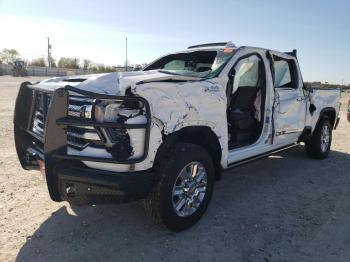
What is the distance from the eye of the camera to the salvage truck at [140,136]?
317 centimetres

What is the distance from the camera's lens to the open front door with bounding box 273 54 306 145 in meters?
5.38

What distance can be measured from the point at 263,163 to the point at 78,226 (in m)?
3.88

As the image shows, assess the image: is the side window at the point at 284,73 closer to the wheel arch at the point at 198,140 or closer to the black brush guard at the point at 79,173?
the wheel arch at the point at 198,140

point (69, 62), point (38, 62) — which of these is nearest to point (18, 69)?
point (38, 62)

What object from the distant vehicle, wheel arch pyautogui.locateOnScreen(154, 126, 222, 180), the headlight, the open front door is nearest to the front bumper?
wheel arch pyautogui.locateOnScreen(154, 126, 222, 180)

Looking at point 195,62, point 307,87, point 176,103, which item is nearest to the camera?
point 176,103

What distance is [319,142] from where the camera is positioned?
6.89 m

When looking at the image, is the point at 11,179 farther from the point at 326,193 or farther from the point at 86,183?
the point at 326,193

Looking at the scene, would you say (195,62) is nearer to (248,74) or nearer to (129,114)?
(248,74)

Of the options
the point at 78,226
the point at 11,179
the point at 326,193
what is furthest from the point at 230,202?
the point at 11,179

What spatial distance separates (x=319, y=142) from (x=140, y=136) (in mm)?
4799

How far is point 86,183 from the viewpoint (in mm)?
3160

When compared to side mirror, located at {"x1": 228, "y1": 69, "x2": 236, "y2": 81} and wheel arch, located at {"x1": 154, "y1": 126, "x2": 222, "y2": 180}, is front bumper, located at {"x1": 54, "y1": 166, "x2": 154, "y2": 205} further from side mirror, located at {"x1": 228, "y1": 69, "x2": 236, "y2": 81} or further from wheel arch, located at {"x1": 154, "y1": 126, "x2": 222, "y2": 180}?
side mirror, located at {"x1": 228, "y1": 69, "x2": 236, "y2": 81}

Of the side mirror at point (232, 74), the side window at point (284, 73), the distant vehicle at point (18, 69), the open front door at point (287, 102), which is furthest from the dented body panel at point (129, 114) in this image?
the distant vehicle at point (18, 69)
